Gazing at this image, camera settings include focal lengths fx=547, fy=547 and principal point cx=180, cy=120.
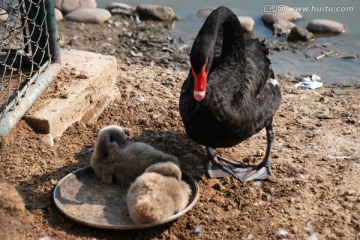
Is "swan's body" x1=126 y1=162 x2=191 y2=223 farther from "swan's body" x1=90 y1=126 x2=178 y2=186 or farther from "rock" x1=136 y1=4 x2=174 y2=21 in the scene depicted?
"rock" x1=136 y1=4 x2=174 y2=21

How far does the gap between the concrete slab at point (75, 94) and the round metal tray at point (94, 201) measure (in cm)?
58

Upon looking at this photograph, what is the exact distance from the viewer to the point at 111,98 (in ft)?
17.3

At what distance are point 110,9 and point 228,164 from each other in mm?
5051

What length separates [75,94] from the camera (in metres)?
4.70

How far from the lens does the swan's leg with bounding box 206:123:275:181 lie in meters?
4.31

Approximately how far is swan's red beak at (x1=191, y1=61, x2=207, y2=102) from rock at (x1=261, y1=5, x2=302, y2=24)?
16.8 ft

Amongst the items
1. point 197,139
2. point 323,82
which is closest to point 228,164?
point 197,139

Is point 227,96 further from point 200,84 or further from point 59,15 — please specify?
point 59,15

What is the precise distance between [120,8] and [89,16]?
70cm

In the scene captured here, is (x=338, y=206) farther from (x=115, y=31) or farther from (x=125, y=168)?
(x=115, y=31)

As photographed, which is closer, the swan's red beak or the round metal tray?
the round metal tray

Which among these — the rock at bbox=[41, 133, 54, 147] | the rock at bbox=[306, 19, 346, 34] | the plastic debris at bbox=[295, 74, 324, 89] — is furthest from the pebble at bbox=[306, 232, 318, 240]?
the rock at bbox=[306, 19, 346, 34]

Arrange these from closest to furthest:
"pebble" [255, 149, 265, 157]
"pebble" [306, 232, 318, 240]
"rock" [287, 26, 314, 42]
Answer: "pebble" [306, 232, 318, 240], "pebble" [255, 149, 265, 157], "rock" [287, 26, 314, 42]

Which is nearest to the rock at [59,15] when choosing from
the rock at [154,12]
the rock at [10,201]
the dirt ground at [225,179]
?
the rock at [154,12]
